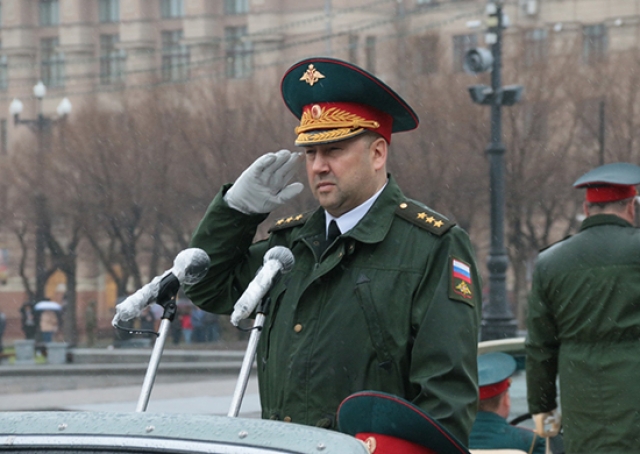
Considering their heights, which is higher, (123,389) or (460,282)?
(460,282)

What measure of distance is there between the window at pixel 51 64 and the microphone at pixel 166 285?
6449cm

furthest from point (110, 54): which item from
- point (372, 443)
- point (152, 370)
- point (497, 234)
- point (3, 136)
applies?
point (372, 443)

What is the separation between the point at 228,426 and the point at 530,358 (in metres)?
2.77

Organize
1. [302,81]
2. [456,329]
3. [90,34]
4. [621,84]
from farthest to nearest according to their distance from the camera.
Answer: [90,34] → [621,84] → [302,81] → [456,329]

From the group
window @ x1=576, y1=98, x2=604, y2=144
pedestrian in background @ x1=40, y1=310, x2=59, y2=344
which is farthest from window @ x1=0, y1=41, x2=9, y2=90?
window @ x1=576, y1=98, x2=604, y2=144

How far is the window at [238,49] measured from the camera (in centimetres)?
6044

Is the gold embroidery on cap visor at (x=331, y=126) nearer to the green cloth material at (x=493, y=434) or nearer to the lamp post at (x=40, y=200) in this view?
the green cloth material at (x=493, y=434)

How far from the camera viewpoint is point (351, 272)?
3.19m

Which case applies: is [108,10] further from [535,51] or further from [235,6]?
[535,51]

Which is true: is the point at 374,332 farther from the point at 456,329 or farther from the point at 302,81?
the point at 302,81

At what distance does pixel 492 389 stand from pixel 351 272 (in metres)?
1.96

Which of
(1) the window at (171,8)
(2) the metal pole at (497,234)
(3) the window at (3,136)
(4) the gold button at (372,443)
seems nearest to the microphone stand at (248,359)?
(4) the gold button at (372,443)


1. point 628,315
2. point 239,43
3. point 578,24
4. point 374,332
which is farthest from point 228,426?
point 239,43

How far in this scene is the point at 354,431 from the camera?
2820mm
